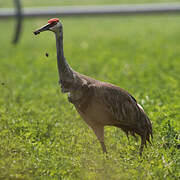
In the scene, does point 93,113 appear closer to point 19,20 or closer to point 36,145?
point 36,145

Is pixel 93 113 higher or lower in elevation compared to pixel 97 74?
higher

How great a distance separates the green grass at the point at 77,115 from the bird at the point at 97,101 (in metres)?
0.26

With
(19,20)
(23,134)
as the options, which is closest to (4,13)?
(19,20)

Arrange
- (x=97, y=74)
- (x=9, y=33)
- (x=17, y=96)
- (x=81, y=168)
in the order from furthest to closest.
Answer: (x=9, y=33) < (x=97, y=74) < (x=17, y=96) < (x=81, y=168)

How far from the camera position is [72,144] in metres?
5.45

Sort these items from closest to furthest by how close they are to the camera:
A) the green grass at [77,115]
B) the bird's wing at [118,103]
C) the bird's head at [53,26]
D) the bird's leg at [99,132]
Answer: the green grass at [77,115]
the bird's head at [53,26]
the bird's wing at [118,103]
the bird's leg at [99,132]

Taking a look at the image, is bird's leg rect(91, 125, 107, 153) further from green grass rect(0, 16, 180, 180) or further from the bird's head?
the bird's head

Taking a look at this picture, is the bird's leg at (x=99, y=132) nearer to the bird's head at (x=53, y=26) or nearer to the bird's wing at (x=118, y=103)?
the bird's wing at (x=118, y=103)

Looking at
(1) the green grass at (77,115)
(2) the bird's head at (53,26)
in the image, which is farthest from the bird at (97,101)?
(1) the green grass at (77,115)

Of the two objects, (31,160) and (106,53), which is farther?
(106,53)

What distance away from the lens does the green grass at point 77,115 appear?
4.72 m

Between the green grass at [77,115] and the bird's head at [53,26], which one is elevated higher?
the bird's head at [53,26]

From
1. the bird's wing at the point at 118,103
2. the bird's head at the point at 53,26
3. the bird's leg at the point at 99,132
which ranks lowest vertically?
the bird's leg at the point at 99,132

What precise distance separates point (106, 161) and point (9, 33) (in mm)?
13942
